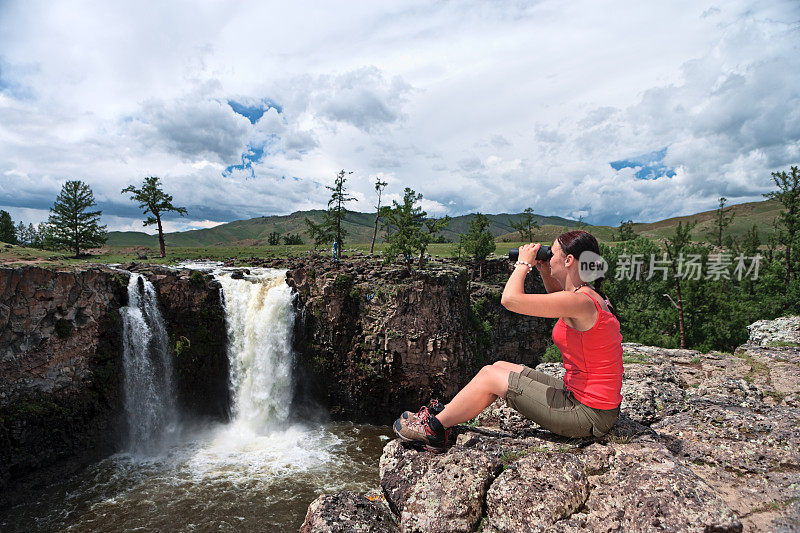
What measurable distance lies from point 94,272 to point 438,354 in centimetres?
2069

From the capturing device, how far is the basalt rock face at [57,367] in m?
17.0

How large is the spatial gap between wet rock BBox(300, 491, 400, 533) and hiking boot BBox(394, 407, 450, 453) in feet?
Answer: 2.80

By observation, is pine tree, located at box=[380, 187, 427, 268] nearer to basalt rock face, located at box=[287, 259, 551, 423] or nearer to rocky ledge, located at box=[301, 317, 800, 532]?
basalt rock face, located at box=[287, 259, 551, 423]

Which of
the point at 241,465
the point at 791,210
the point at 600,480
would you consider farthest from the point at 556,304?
the point at 791,210

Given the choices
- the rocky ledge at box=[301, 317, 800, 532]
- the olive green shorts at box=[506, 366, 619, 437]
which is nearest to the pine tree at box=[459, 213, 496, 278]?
the rocky ledge at box=[301, 317, 800, 532]

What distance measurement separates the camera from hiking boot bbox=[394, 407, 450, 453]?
176 inches

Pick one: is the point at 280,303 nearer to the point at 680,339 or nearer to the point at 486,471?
the point at 486,471

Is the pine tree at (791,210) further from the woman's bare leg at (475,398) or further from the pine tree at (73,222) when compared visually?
the pine tree at (73,222)

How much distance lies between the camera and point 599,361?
4043mm

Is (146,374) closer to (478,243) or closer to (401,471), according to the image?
(401,471)

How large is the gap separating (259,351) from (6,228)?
7429cm

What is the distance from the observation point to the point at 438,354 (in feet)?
87.3

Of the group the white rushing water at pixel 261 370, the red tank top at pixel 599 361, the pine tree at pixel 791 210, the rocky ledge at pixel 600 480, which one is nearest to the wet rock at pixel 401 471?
the rocky ledge at pixel 600 480

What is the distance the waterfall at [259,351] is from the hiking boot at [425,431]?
2108 centimetres
